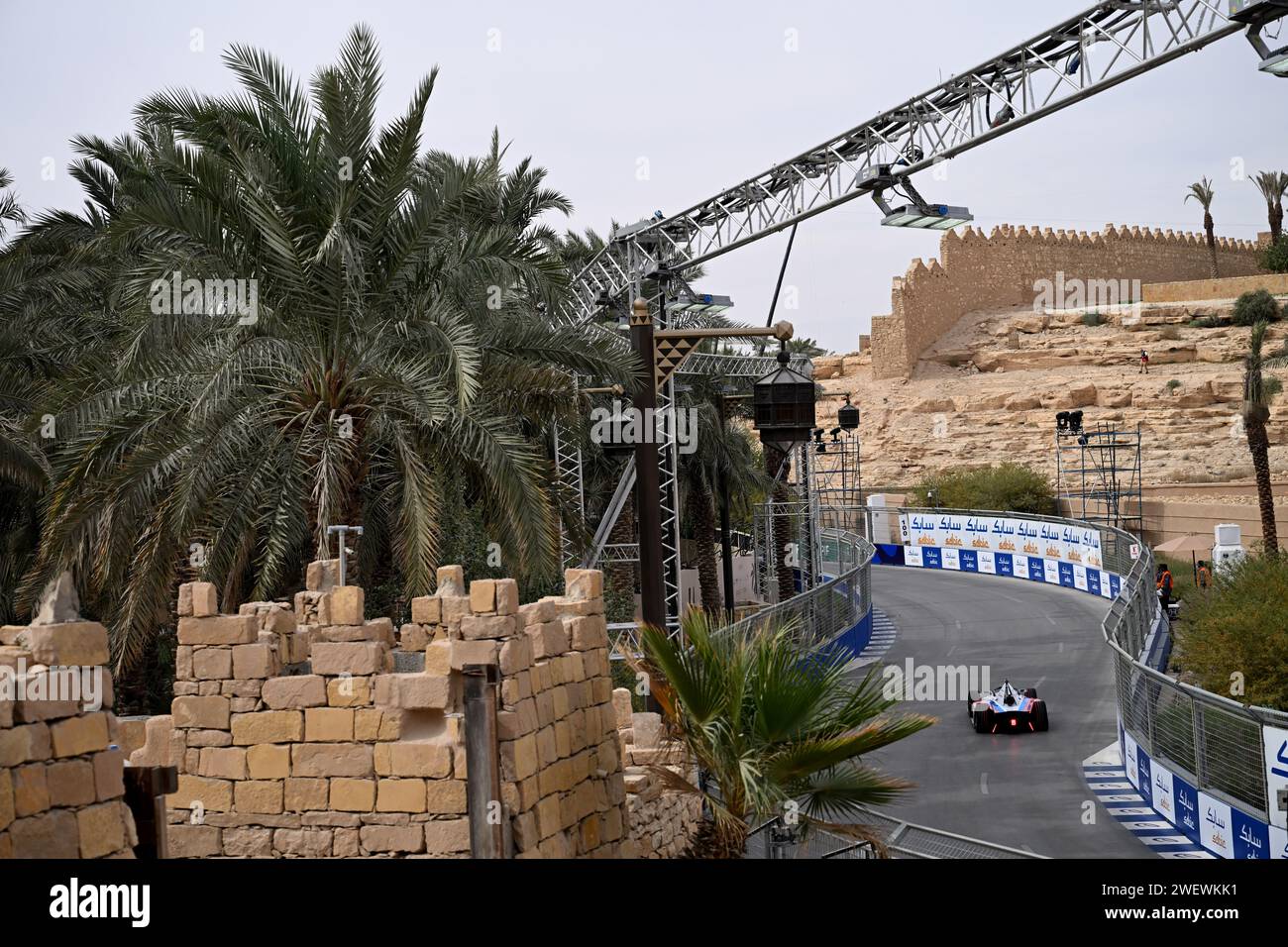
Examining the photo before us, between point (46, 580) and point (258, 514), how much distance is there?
1837 mm

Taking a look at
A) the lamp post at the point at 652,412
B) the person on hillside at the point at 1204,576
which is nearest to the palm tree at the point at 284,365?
the lamp post at the point at 652,412

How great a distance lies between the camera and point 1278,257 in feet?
220

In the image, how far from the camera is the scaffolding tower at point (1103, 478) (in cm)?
4038

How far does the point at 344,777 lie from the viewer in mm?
7543

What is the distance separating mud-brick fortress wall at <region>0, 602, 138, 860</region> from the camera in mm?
5312

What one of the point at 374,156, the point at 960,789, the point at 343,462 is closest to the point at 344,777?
the point at 343,462

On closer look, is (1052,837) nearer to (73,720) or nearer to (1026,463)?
(73,720)

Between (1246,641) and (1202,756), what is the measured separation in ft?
16.2

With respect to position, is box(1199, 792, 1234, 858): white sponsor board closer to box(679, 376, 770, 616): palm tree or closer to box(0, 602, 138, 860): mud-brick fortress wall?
box(0, 602, 138, 860): mud-brick fortress wall

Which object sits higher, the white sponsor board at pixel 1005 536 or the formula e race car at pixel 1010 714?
the white sponsor board at pixel 1005 536

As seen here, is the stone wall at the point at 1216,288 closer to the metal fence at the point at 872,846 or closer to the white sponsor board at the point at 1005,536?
the white sponsor board at the point at 1005,536

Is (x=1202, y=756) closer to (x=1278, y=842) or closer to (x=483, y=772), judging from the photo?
(x=1278, y=842)

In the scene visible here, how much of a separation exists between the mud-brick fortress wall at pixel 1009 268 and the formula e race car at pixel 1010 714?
5083 cm

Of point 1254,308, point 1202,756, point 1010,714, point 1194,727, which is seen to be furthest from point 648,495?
point 1254,308
